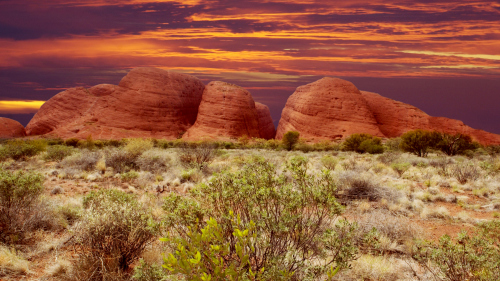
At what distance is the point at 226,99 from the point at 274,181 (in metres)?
45.6

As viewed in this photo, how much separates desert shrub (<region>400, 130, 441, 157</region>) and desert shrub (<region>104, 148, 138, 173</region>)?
58.6 ft

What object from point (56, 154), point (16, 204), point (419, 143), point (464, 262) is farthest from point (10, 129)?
point (464, 262)

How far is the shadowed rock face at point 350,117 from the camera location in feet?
148

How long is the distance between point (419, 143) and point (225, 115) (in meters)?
29.8

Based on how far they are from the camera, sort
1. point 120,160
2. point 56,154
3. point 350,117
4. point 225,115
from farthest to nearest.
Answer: point 225,115, point 350,117, point 56,154, point 120,160

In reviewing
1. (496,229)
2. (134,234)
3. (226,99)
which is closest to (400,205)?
(496,229)

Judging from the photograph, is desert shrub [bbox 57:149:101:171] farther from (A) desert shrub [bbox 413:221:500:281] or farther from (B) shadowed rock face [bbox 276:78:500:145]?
(B) shadowed rock face [bbox 276:78:500:145]

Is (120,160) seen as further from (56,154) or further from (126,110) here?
(126,110)

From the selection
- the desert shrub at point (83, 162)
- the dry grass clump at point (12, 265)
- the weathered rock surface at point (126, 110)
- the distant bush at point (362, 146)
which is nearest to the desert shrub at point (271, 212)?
the dry grass clump at point (12, 265)

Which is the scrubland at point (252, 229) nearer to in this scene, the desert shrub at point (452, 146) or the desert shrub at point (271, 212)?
the desert shrub at point (271, 212)

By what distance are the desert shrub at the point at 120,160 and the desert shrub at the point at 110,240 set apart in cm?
927

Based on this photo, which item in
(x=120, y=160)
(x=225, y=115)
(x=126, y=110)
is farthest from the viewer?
(x=225, y=115)

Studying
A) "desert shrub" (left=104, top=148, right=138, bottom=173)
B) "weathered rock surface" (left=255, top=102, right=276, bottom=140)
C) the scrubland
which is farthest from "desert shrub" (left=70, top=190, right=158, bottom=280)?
"weathered rock surface" (left=255, top=102, right=276, bottom=140)

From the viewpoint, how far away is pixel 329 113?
155 feet
